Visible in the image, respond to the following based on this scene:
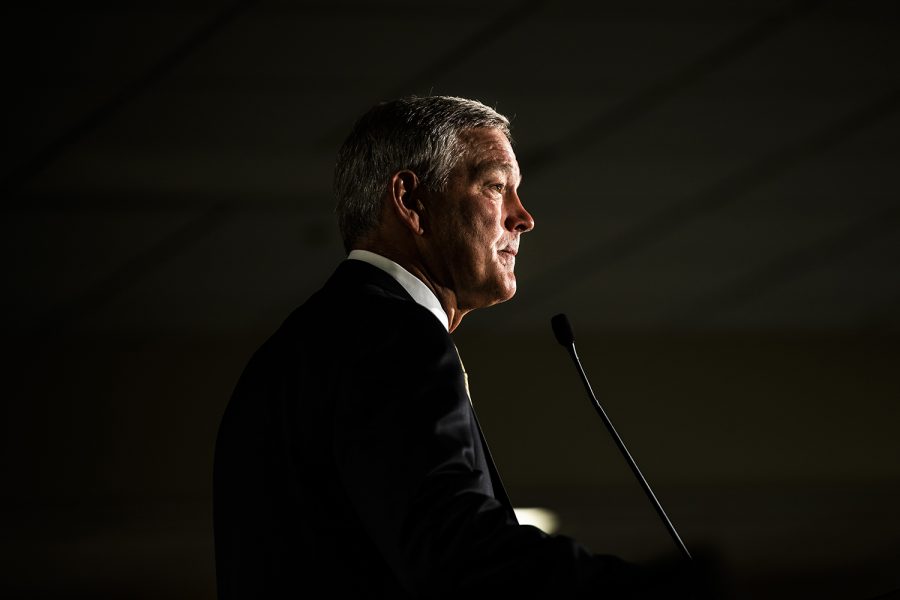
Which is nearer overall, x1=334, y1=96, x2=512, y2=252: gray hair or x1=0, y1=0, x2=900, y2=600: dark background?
x1=334, y1=96, x2=512, y2=252: gray hair

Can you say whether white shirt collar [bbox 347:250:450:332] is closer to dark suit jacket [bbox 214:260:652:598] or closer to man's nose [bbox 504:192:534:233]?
dark suit jacket [bbox 214:260:652:598]

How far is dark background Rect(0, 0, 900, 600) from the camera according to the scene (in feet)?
19.4

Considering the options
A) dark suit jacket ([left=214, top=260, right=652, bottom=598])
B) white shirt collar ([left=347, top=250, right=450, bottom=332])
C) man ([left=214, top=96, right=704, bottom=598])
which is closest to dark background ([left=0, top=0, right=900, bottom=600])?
white shirt collar ([left=347, top=250, right=450, bottom=332])

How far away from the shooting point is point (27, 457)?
22.1 feet

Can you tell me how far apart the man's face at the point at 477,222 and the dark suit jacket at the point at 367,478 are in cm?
27

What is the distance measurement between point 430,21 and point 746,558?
4235 mm

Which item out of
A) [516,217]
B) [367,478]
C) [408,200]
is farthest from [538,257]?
[367,478]

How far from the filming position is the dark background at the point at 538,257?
233 inches

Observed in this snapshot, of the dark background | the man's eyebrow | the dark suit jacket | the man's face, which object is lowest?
the dark suit jacket

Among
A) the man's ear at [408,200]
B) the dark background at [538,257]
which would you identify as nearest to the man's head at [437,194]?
the man's ear at [408,200]

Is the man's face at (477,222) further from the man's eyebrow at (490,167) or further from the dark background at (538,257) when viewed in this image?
the dark background at (538,257)

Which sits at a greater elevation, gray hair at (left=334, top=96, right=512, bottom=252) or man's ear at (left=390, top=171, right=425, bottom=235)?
gray hair at (left=334, top=96, right=512, bottom=252)

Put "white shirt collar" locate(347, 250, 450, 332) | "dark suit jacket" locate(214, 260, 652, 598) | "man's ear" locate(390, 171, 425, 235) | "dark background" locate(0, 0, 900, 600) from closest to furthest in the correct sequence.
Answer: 1. "dark suit jacket" locate(214, 260, 652, 598)
2. "white shirt collar" locate(347, 250, 450, 332)
3. "man's ear" locate(390, 171, 425, 235)
4. "dark background" locate(0, 0, 900, 600)

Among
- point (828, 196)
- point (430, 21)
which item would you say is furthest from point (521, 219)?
point (828, 196)
